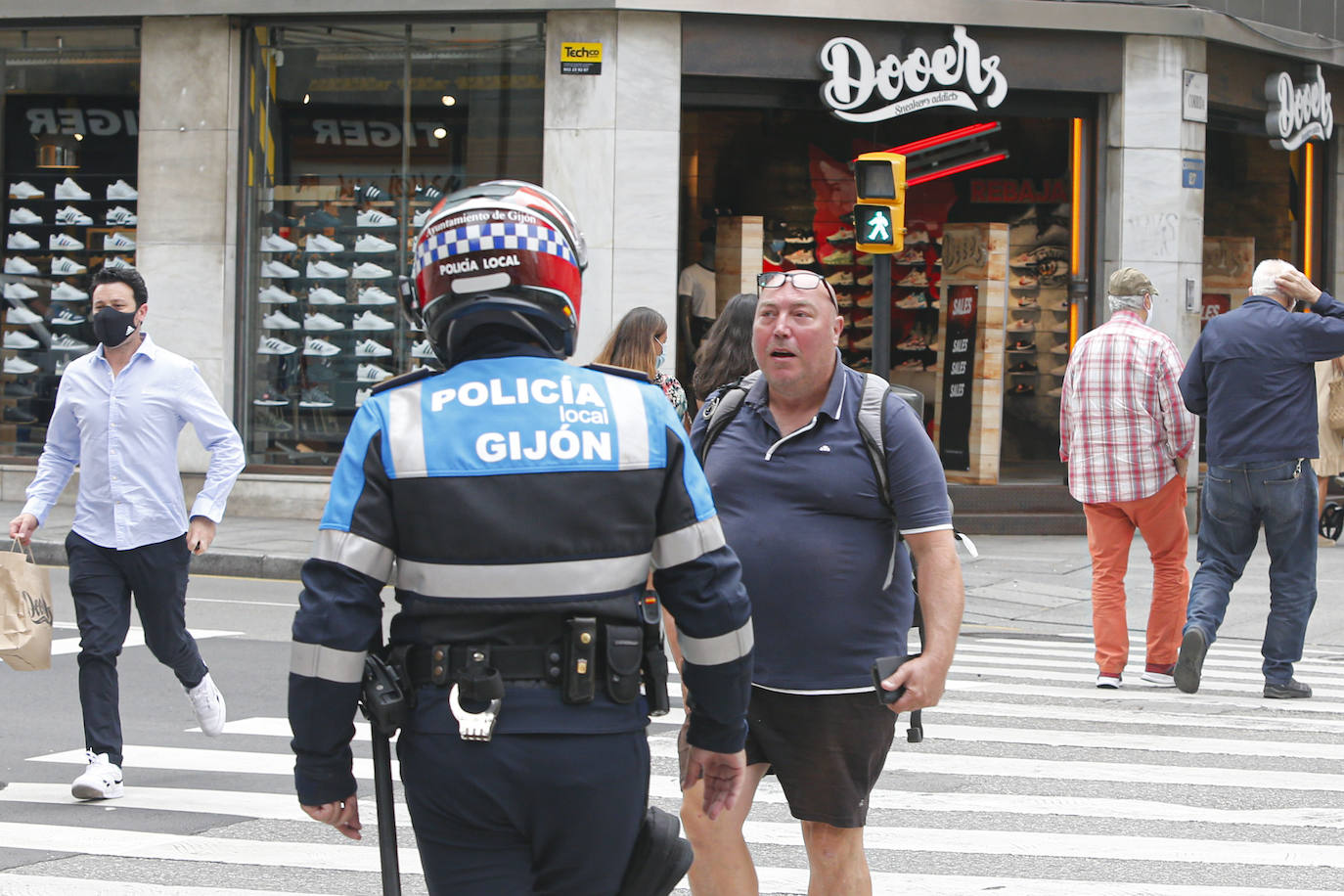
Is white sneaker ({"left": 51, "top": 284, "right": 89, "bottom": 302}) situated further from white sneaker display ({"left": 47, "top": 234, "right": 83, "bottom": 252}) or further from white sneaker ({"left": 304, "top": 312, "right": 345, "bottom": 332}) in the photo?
white sneaker ({"left": 304, "top": 312, "right": 345, "bottom": 332})

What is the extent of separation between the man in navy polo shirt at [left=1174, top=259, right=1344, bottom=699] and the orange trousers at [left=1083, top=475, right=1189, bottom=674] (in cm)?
15

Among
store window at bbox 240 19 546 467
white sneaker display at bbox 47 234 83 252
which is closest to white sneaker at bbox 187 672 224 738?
store window at bbox 240 19 546 467

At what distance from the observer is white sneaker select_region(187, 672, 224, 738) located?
7.29m

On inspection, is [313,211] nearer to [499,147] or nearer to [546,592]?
[499,147]

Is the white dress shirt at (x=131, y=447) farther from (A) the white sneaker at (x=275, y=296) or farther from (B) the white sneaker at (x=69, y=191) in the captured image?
(B) the white sneaker at (x=69, y=191)

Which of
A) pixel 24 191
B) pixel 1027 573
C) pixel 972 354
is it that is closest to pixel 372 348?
pixel 24 191

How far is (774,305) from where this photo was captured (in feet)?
14.6

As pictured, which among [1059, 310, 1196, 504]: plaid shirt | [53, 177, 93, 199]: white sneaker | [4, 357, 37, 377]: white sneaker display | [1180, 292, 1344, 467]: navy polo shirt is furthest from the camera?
[4, 357, 37, 377]: white sneaker display

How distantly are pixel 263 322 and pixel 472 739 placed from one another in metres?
15.2

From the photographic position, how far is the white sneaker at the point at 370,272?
17.5 metres

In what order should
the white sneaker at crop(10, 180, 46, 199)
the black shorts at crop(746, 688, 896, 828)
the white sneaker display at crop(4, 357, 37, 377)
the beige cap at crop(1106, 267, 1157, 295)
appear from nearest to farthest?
1. the black shorts at crop(746, 688, 896, 828)
2. the beige cap at crop(1106, 267, 1157, 295)
3. the white sneaker at crop(10, 180, 46, 199)
4. the white sneaker display at crop(4, 357, 37, 377)

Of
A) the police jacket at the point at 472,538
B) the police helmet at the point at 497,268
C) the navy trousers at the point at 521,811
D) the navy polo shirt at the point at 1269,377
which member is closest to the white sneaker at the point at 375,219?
the navy polo shirt at the point at 1269,377

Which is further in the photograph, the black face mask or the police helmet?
the black face mask

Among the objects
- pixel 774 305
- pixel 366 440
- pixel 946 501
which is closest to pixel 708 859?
pixel 946 501
